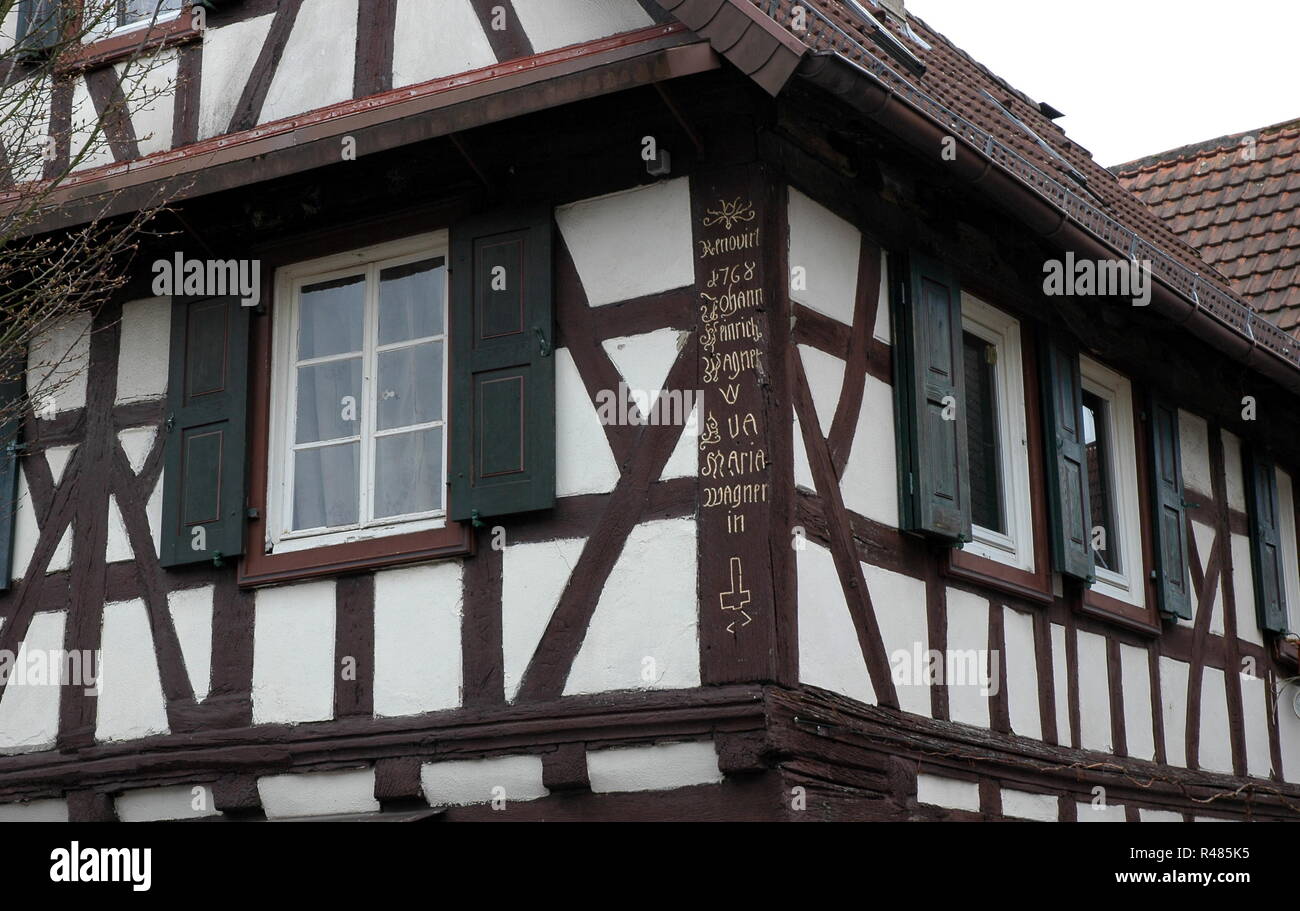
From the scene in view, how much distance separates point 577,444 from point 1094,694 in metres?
3.58

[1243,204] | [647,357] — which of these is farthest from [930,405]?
[1243,204]

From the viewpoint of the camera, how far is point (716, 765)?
755cm

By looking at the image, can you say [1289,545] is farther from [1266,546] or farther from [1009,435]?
[1009,435]

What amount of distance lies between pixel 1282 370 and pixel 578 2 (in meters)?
5.29

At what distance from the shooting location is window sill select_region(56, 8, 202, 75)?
9.71 meters

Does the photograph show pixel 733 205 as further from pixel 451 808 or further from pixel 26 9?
pixel 26 9

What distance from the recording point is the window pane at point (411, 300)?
8789 mm

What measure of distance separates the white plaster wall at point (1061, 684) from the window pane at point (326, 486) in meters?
3.69

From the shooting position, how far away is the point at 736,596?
7.61 meters

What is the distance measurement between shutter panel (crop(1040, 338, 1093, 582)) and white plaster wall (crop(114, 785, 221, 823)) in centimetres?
440

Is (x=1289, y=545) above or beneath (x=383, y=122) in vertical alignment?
beneath

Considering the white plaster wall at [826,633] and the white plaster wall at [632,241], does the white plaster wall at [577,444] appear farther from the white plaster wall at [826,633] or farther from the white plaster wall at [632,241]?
the white plaster wall at [826,633]

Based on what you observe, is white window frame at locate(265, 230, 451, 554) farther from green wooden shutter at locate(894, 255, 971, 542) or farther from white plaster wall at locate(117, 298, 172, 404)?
green wooden shutter at locate(894, 255, 971, 542)
